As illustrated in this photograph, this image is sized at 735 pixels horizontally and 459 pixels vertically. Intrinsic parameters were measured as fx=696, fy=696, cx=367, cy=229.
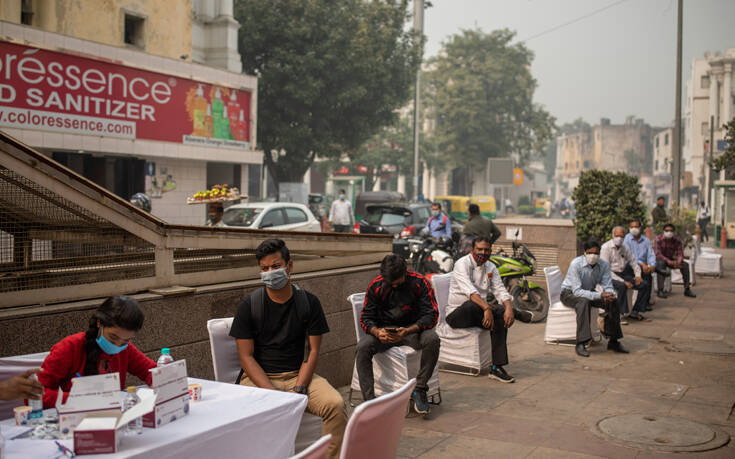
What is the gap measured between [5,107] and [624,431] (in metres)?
14.8

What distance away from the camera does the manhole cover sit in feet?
17.4

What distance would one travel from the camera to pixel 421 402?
6.03 meters

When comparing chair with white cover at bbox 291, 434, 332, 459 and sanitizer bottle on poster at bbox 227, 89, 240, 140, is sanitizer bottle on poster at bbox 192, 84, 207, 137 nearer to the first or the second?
sanitizer bottle on poster at bbox 227, 89, 240, 140

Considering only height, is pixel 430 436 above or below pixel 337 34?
below

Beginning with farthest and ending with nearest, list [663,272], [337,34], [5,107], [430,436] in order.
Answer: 1. [337,34]
2. [5,107]
3. [663,272]
4. [430,436]

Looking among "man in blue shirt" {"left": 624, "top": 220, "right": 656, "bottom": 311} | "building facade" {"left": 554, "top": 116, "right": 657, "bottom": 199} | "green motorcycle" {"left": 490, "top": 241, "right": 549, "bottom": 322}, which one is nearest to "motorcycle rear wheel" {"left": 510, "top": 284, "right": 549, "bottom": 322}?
"green motorcycle" {"left": 490, "top": 241, "right": 549, "bottom": 322}

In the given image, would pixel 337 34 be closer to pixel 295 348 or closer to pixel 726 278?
pixel 726 278

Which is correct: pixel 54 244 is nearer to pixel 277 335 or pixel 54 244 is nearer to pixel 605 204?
pixel 277 335

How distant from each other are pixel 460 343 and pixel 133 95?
14.0m

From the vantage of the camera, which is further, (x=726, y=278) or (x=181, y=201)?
(x=181, y=201)

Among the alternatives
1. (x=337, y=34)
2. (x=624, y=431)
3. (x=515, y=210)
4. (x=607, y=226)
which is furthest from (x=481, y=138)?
(x=624, y=431)

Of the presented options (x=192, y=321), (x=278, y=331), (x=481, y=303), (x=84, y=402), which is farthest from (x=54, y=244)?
(x=481, y=303)

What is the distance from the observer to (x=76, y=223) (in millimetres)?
4637

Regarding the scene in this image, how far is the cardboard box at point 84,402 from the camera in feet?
9.12
